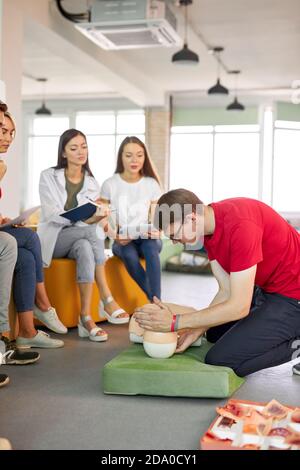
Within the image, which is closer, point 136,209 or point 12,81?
point 136,209

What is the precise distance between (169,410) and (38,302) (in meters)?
1.46

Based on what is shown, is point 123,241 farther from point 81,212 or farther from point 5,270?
point 5,270

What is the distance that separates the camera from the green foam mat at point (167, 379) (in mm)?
2525

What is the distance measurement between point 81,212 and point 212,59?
235 inches

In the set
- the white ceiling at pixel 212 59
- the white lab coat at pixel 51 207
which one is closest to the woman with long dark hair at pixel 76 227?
the white lab coat at pixel 51 207

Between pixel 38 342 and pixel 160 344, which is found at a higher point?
pixel 160 344

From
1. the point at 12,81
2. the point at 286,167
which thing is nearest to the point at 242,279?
the point at 12,81

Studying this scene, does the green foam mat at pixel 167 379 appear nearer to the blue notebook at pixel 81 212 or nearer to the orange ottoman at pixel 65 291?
the blue notebook at pixel 81 212

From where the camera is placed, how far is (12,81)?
5309mm

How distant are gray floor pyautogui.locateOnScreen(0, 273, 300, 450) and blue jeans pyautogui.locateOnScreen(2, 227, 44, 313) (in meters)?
0.32

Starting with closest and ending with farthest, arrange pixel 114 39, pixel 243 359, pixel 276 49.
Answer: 1. pixel 243 359
2. pixel 114 39
3. pixel 276 49

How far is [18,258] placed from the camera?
3.36 m
